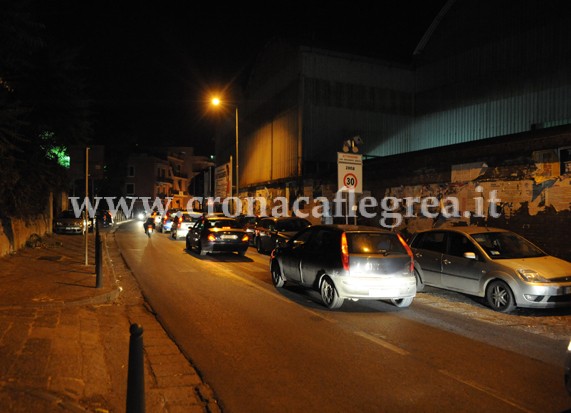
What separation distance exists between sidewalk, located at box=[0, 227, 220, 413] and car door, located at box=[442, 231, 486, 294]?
19.3 feet

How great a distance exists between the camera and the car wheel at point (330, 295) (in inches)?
347

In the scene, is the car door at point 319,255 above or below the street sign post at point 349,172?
below

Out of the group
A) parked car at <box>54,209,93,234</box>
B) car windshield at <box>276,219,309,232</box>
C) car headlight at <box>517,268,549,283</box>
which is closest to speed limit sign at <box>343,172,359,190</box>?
car windshield at <box>276,219,309,232</box>

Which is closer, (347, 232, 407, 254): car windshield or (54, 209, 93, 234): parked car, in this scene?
(347, 232, 407, 254): car windshield

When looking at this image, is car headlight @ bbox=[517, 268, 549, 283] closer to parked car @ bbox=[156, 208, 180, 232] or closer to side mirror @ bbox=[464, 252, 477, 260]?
side mirror @ bbox=[464, 252, 477, 260]

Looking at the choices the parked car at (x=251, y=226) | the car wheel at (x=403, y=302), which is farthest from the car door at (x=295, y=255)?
the parked car at (x=251, y=226)

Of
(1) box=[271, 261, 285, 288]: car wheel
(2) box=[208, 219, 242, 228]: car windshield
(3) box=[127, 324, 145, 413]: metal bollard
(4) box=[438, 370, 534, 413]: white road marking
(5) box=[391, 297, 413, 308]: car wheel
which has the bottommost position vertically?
(4) box=[438, 370, 534, 413]: white road marking

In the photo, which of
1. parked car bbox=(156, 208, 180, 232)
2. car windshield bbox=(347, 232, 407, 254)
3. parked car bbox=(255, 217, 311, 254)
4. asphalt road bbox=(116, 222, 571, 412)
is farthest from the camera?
parked car bbox=(156, 208, 180, 232)

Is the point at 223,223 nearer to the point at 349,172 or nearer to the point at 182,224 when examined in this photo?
the point at 349,172

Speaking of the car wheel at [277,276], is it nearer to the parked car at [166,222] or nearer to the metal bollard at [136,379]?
the metal bollard at [136,379]

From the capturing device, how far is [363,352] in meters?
6.26

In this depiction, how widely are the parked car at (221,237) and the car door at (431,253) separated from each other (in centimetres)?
781

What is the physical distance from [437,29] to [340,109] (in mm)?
7318

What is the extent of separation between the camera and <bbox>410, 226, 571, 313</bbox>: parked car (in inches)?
335
